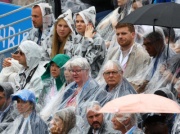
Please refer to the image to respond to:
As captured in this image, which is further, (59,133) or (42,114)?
(42,114)

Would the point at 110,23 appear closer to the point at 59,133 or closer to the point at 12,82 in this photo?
the point at 12,82

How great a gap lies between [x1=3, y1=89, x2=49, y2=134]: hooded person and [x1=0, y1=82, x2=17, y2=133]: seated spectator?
44 cm

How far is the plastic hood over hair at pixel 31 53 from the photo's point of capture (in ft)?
48.8

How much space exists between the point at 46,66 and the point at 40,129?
2067 millimetres

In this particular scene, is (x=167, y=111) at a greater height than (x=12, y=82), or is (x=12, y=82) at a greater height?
(x=167, y=111)

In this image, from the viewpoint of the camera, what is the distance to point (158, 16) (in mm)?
13102

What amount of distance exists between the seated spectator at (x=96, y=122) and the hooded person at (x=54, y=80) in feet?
5.76

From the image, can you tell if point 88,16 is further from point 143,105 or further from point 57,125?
point 143,105

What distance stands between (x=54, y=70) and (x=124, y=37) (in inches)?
42.4

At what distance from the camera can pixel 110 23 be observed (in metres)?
15.6

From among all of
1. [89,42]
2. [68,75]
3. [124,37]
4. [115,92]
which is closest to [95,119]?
[115,92]

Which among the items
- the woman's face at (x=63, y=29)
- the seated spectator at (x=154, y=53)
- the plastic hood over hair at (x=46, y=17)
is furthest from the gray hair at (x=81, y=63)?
the plastic hood over hair at (x=46, y=17)

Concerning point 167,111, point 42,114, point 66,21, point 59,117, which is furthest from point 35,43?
point 167,111

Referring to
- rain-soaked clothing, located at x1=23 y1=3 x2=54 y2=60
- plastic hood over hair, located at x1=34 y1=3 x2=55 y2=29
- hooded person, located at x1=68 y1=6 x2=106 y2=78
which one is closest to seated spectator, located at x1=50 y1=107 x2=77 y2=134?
hooded person, located at x1=68 y1=6 x2=106 y2=78
